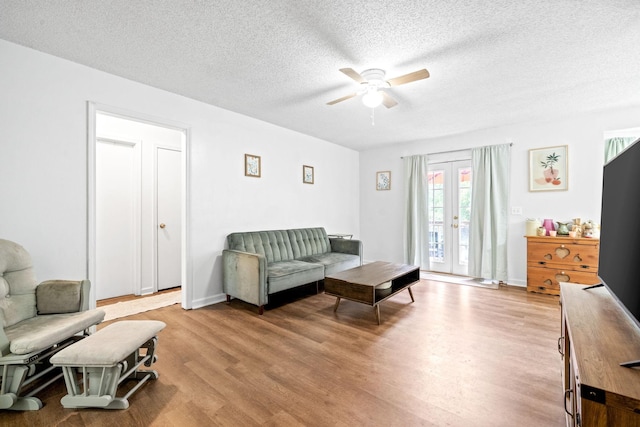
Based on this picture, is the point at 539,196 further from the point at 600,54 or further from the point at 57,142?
the point at 57,142

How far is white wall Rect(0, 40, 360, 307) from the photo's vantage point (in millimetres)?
2260

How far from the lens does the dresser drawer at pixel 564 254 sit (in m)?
3.55

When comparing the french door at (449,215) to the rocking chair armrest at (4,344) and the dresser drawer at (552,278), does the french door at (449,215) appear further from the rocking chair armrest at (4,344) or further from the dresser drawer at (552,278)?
the rocking chair armrest at (4,344)

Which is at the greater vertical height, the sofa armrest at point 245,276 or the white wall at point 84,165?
the white wall at point 84,165

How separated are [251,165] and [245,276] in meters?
1.67

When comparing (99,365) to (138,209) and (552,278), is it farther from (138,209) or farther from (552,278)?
(552,278)

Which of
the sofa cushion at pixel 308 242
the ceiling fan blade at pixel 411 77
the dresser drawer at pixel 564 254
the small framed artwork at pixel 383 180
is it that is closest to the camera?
the ceiling fan blade at pixel 411 77

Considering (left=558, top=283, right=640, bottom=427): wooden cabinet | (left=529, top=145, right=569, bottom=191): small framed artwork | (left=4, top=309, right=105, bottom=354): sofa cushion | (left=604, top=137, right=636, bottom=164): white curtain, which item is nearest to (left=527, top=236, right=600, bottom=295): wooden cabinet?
(left=529, top=145, right=569, bottom=191): small framed artwork

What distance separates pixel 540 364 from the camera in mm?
2088

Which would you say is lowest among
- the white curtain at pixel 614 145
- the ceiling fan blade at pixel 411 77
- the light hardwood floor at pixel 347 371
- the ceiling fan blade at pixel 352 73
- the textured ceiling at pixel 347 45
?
the light hardwood floor at pixel 347 371

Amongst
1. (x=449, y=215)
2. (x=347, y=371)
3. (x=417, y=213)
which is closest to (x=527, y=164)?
(x=449, y=215)

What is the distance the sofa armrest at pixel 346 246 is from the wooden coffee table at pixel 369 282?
106cm

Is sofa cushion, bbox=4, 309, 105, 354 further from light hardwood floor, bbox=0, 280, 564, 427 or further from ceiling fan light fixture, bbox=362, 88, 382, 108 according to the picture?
ceiling fan light fixture, bbox=362, 88, 382, 108

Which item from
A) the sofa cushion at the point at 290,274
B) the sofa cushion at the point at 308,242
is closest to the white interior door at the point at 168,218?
the sofa cushion at the point at 290,274
